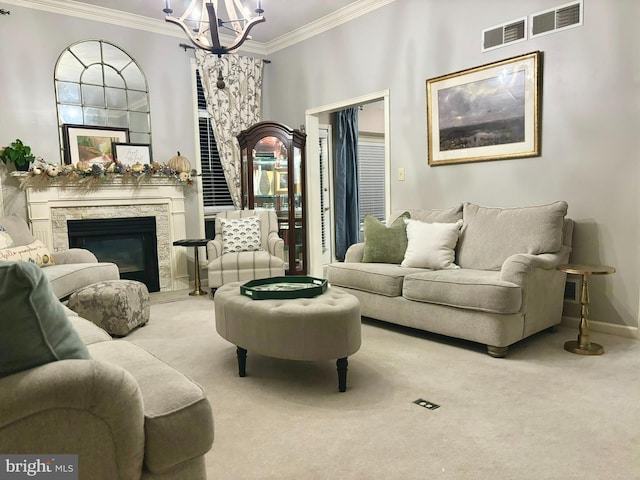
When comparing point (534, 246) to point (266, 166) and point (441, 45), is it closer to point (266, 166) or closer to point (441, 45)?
point (441, 45)

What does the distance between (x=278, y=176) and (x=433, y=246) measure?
263cm

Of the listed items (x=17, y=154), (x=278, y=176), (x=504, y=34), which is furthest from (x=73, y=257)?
(x=504, y=34)

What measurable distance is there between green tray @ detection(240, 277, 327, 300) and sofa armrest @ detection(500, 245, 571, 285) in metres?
1.15

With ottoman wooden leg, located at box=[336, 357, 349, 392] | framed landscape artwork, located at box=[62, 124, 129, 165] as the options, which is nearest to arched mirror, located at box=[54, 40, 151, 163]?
framed landscape artwork, located at box=[62, 124, 129, 165]

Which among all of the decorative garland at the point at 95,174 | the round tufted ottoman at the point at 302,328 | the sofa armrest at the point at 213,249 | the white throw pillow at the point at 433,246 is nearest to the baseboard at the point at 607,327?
the white throw pillow at the point at 433,246

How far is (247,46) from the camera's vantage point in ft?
19.5

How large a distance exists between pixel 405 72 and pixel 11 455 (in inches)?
168

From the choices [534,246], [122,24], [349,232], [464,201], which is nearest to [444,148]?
[464,201]

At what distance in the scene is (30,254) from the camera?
370cm

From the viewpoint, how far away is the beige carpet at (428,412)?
1753 millimetres

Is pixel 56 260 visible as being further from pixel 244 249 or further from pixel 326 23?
pixel 326 23

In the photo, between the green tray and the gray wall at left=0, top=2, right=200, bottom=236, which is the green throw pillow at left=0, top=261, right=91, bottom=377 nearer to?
the green tray

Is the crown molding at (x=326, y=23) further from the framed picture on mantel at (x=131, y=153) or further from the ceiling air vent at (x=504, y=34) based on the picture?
the framed picture on mantel at (x=131, y=153)

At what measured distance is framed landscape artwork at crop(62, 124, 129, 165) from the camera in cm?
472
